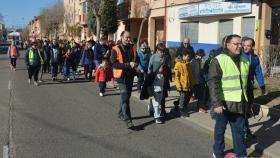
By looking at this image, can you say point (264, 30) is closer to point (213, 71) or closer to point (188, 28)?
point (188, 28)

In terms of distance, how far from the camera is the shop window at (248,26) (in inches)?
737

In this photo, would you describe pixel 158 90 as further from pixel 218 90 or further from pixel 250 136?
pixel 218 90

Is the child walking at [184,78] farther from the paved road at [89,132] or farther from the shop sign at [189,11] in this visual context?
the shop sign at [189,11]

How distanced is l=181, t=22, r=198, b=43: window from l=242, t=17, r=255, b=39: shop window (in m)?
5.12

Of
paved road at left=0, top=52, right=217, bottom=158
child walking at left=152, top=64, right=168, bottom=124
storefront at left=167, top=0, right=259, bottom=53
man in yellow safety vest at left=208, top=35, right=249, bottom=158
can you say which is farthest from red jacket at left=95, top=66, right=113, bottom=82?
storefront at left=167, top=0, right=259, bottom=53

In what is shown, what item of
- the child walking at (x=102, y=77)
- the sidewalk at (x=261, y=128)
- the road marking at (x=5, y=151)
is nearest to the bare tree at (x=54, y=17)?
the child walking at (x=102, y=77)

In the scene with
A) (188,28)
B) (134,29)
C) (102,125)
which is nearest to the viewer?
(102,125)

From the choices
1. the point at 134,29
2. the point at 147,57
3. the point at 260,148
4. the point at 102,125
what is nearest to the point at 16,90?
the point at 147,57

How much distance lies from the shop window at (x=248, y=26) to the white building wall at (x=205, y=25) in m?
0.19

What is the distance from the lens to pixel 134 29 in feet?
120

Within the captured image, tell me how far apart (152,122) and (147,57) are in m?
3.57

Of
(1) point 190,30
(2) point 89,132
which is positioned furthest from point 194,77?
(1) point 190,30

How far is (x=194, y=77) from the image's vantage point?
388 inches

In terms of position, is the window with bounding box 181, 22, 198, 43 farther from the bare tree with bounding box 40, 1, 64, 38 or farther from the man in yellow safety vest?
the bare tree with bounding box 40, 1, 64, 38
